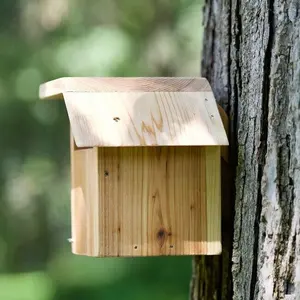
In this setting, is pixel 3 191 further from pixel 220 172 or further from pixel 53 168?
pixel 220 172

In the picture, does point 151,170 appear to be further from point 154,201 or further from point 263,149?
point 263,149

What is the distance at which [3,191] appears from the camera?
4875mm

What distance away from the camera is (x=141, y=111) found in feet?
5.72

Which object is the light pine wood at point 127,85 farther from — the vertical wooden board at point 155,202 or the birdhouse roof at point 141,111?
the vertical wooden board at point 155,202

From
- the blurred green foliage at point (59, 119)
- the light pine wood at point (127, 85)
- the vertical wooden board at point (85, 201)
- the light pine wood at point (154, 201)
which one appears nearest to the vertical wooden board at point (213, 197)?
the light pine wood at point (154, 201)

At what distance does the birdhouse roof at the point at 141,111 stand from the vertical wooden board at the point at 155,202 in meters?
0.07

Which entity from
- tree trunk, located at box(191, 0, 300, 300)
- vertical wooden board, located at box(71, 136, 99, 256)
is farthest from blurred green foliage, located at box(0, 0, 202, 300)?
tree trunk, located at box(191, 0, 300, 300)

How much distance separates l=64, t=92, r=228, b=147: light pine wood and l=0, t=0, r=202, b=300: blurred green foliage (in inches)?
89.6

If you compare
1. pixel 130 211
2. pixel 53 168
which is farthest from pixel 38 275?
pixel 130 211

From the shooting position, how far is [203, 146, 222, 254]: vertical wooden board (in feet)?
5.80

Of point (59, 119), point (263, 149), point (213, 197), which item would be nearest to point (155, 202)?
point (213, 197)

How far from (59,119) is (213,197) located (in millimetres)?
3100

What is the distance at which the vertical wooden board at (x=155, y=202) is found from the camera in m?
1.72

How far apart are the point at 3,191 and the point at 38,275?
694mm
